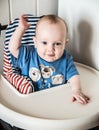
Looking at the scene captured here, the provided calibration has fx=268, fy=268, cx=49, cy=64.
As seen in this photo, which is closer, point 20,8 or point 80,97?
point 80,97

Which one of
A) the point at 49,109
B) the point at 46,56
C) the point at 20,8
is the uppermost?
the point at 20,8

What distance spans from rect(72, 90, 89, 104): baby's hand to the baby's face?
142mm

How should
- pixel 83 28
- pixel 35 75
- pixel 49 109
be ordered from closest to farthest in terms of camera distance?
pixel 49 109, pixel 35 75, pixel 83 28

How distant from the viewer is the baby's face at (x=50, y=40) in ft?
2.90

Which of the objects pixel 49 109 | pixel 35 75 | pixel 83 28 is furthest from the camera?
pixel 83 28

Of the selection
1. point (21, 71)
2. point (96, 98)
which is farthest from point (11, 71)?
point (96, 98)

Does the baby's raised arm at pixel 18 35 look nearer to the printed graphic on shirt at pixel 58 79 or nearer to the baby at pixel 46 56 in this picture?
the baby at pixel 46 56

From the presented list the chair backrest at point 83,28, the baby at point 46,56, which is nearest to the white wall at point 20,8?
the chair backrest at point 83,28

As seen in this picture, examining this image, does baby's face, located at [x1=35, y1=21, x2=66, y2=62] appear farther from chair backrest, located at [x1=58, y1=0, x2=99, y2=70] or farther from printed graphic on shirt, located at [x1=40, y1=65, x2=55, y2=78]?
chair backrest, located at [x1=58, y1=0, x2=99, y2=70]

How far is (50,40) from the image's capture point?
2.91 ft

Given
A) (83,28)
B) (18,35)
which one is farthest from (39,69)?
(83,28)

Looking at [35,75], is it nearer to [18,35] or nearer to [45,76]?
[45,76]

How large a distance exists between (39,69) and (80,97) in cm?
18

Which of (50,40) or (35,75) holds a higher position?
(50,40)
